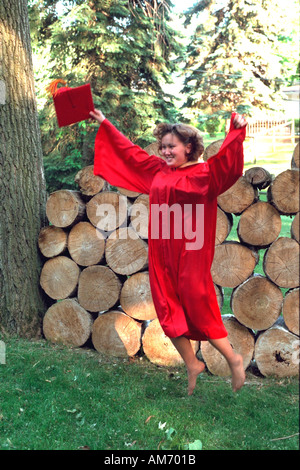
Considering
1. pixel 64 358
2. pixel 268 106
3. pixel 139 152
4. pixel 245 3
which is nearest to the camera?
pixel 139 152

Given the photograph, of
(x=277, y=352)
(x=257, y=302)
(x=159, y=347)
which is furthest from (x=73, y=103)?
(x=277, y=352)

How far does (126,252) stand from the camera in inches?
162

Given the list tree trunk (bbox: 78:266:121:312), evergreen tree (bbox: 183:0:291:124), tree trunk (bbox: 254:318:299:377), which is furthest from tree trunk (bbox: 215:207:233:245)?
evergreen tree (bbox: 183:0:291:124)

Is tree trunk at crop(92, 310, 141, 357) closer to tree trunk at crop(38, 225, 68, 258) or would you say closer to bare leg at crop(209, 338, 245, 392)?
tree trunk at crop(38, 225, 68, 258)

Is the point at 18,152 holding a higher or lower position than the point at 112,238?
higher

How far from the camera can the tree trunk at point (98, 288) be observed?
4.18 metres

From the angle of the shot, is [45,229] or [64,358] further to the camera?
[45,229]

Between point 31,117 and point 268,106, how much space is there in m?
11.3

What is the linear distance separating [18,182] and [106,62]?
6.31 metres

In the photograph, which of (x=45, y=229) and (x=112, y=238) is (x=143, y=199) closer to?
(x=112, y=238)

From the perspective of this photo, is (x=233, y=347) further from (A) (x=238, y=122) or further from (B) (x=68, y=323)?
(A) (x=238, y=122)

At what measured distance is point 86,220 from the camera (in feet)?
14.1

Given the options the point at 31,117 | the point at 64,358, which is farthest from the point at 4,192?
the point at 64,358

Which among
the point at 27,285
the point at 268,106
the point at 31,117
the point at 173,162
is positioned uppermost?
the point at 268,106
